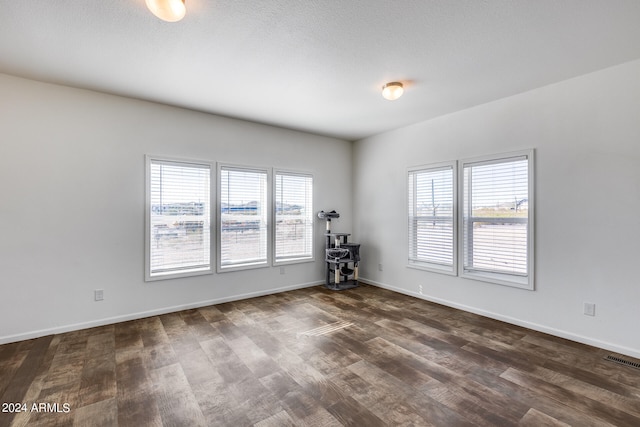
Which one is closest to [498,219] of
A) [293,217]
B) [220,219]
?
[293,217]

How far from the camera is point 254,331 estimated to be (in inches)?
132

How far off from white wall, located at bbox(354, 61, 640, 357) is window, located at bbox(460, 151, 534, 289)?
0.12 meters

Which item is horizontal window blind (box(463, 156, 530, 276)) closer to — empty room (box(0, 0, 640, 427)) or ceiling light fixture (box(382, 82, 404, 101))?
empty room (box(0, 0, 640, 427))

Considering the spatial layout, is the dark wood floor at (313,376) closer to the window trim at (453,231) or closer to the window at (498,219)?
the window at (498,219)

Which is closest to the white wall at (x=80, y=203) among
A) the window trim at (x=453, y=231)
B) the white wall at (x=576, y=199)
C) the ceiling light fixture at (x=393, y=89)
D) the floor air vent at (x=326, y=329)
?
the floor air vent at (x=326, y=329)

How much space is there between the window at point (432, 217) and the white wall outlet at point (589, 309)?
4.73ft

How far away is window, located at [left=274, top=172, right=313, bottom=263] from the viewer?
16.5 ft

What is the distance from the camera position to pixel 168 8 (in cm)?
190

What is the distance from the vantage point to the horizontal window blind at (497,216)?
3566 mm

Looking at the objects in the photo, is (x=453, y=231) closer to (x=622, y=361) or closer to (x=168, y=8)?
(x=622, y=361)

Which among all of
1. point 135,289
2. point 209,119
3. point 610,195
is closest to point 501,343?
point 610,195

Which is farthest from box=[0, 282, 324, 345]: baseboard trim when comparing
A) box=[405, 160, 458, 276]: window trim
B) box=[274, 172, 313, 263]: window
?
box=[405, 160, 458, 276]: window trim

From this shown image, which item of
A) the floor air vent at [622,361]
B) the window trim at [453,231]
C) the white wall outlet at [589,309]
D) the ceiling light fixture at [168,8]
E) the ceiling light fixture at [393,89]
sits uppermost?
the ceiling light fixture at [393,89]

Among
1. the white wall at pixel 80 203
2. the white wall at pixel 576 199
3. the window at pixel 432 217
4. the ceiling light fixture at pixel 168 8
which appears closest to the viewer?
the ceiling light fixture at pixel 168 8
